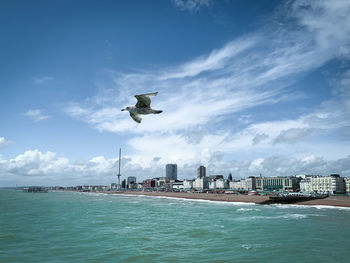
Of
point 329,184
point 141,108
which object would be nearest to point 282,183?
point 329,184

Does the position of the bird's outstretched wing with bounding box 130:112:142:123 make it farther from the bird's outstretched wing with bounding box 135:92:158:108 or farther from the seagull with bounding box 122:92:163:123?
the bird's outstretched wing with bounding box 135:92:158:108

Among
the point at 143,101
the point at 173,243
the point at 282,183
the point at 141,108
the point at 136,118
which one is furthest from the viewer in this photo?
the point at 282,183

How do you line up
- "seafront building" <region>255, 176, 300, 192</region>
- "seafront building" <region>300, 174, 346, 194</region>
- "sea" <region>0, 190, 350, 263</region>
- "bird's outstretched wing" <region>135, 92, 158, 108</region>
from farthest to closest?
"seafront building" <region>255, 176, 300, 192</region>
"seafront building" <region>300, 174, 346, 194</region>
"sea" <region>0, 190, 350, 263</region>
"bird's outstretched wing" <region>135, 92, 158, 108</region>

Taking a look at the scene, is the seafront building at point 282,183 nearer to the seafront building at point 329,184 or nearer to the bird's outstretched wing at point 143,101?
the seafront building at point 329,184

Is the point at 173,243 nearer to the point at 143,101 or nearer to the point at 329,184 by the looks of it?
the point at 143,101

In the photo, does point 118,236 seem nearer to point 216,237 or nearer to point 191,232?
point 191,232

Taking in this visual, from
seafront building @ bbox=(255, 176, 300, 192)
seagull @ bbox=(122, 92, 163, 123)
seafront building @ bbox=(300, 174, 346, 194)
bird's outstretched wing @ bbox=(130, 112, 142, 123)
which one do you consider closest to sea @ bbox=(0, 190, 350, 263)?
bird's outstretched wing @ bbox=(130, 112, 142, 123)

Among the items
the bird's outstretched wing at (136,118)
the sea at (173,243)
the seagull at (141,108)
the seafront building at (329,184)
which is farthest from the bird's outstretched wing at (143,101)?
the seafront building at (329,184)

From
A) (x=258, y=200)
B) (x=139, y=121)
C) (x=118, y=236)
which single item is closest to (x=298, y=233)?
(x=118, y=236)

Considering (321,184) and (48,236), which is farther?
(321,184)

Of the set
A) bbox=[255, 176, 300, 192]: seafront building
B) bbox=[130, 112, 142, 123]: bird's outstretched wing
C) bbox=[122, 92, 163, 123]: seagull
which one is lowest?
bbox=[255, 176, 300, 192]: seafront building

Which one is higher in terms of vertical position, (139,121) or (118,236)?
(139,121)
